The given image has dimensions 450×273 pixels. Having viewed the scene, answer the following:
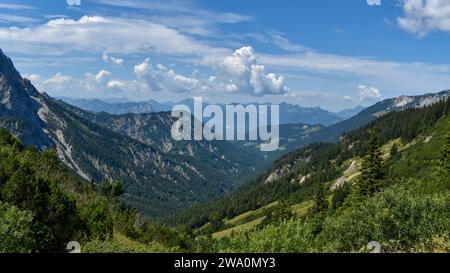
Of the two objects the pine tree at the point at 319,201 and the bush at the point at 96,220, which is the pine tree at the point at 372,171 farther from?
the bush at the point at 96,220

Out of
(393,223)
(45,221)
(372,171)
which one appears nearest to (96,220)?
(45,221)

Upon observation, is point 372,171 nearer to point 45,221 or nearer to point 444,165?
point 444,165

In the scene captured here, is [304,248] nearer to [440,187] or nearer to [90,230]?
[90,230]

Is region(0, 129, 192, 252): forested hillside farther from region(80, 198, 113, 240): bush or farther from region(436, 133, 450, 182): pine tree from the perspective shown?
region(436, 133, 450, 182): pine tree

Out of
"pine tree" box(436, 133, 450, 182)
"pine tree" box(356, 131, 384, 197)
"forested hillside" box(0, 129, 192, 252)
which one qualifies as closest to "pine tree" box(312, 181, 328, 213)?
"pine tree" box(356, 131, 384, 197)

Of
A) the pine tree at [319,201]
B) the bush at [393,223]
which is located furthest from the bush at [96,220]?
the pine tree at [319,201]

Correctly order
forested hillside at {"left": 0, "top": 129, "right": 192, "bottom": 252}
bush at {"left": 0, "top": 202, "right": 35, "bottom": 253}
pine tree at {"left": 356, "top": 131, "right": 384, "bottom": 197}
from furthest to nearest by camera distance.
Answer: pine tree at {"left": 356, "top": 131, "right": 384, "bottom": 197} → forested hillside at {"left": 0, "top": 129, "right": 192, "bottom": 252} → bush at {"left": 0, "top": 202, "right": 35, "bottom": 253}

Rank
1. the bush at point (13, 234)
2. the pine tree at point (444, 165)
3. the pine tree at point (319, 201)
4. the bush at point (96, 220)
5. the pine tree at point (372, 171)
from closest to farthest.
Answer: the bush at point (13, 234), the bush at point (96, 220), the pine tree at point (372, 171), the pine tree at point (444, 165), the pine tree at point (319, 201)

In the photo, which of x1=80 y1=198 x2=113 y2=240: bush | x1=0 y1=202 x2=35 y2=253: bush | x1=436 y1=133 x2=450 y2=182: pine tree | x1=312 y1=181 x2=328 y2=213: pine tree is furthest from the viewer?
x1=312 y1=181 x2=328 y2=213: pine tree

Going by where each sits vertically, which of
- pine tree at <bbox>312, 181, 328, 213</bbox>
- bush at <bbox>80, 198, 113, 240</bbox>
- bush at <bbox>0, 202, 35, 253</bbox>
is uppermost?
bush at <bbox>0, 202, 35, 253</bbox>

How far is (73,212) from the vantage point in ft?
231

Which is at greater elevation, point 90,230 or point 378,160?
point 378,160
